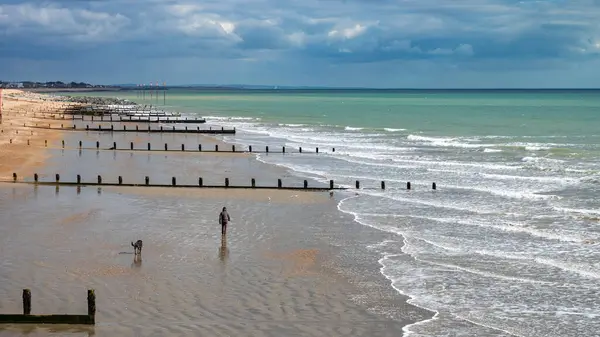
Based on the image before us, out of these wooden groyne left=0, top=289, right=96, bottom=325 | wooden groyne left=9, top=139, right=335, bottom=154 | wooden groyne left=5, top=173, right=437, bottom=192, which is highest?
wooden groyne left=9, top=139, right=335, bottom=154

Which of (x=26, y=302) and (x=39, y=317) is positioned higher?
(x=26, y=302)

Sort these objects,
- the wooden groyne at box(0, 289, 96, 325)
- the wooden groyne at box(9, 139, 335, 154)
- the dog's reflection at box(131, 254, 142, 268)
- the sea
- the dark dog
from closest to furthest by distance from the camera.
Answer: the wooden groyne at box(0, 289, 96, 325) → the sea → the dog's reflection at box(131, 254, 142, 268) → the dark dog → the wooden groyne at box(9, 139, 335, 154)

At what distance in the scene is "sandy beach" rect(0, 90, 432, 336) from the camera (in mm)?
17688

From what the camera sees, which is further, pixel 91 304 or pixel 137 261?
pixel 137 261

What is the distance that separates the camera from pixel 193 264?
74.2ft

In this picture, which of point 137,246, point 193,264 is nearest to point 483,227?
point 193,264

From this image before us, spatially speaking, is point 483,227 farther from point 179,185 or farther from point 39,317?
point 39,317

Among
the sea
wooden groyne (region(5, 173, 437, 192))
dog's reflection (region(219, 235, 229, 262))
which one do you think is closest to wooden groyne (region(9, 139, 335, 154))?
the sea

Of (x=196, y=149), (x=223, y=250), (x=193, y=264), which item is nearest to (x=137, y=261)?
(x=193, y=264)

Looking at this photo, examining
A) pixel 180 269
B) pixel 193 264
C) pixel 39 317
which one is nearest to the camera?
pixel 39 317

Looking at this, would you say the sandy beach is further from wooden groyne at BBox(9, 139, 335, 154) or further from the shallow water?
wooden groyne at BBox(9, 139, 335, 154)

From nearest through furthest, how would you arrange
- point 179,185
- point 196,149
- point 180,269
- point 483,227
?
1. point 180,269
2. point 483,227
3. point 179,185
4. point 196,149

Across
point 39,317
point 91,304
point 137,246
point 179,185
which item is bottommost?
point 39,317

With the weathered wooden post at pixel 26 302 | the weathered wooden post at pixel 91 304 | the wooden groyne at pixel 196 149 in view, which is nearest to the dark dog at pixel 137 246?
the weathered wooden post at pixel 91 304
